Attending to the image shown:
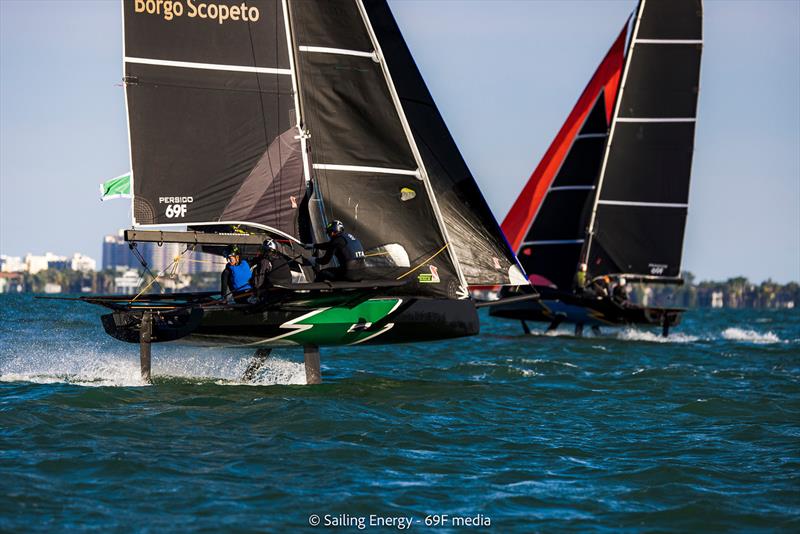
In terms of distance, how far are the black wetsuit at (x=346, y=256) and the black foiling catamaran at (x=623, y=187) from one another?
16892 millimetres

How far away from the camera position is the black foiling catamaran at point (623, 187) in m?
32.0

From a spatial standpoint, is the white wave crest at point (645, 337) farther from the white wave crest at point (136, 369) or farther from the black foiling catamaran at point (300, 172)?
the white wave crest at point (136, 369)

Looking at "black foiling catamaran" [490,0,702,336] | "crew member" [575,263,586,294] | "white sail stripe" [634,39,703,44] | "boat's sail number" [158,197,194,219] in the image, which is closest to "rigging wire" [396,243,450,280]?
"boat's sail number" [158,197,194,219]

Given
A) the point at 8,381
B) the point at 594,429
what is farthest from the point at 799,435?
the point at 8,381

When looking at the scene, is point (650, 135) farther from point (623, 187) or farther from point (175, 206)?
point (175, 206)

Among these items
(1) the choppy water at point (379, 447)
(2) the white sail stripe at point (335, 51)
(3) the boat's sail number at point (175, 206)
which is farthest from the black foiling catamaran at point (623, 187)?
(3) the boat's sail number at point (175, 206)

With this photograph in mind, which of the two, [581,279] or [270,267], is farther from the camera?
[581,279]

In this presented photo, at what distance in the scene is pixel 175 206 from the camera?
15812mm

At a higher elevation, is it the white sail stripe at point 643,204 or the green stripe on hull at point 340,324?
the white sail stripe at point 643,204

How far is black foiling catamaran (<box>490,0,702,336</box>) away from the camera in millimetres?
31969

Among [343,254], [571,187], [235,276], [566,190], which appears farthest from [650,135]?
[235,276]

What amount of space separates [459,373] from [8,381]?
298 inches

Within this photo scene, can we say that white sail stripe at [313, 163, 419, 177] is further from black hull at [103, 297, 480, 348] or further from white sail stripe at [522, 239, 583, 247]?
white sail stripe at [522, 239, 583, 247]

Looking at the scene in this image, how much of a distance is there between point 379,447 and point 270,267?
4.49 meters
